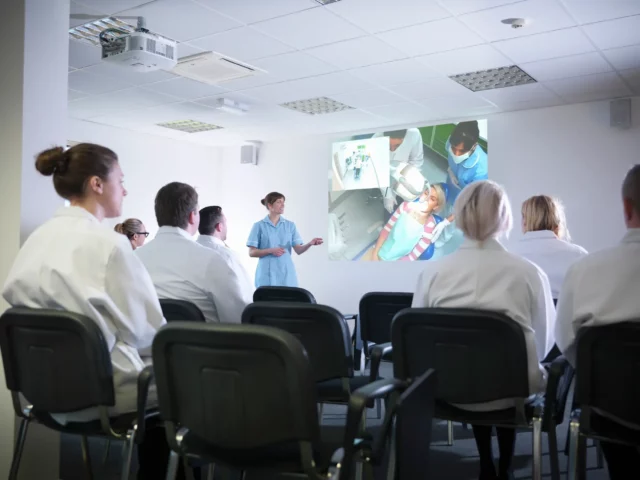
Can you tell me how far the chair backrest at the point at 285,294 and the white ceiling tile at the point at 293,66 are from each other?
6.88ft

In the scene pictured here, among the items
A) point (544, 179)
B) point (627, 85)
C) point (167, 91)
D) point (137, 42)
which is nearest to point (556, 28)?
point (627, 85)

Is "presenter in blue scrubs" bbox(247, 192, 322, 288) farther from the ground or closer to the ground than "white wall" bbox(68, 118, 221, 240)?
closer to the ground

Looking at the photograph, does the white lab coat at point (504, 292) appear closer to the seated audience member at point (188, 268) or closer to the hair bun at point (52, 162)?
the seated audience member at point (188, 268)

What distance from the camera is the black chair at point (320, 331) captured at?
7.84 ft

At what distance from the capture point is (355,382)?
279 centimetres

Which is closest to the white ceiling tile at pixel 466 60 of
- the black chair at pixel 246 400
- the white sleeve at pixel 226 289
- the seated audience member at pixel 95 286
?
the white sleeve at pixel 226 289

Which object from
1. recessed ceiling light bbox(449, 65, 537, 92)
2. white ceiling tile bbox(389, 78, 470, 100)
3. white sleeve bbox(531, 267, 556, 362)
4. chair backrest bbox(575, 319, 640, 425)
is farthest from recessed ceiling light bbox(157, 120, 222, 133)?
chair backrest bbox(575, 319, 640, 425)

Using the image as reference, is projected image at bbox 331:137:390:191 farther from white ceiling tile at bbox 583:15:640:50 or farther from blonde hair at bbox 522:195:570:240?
blonde hair at bbox 522:195:570:240

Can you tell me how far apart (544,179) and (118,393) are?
5.49m

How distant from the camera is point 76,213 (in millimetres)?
2053

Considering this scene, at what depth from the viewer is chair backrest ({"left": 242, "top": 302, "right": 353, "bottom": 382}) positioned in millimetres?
2388

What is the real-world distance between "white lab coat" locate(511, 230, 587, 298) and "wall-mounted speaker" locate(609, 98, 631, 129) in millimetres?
3193

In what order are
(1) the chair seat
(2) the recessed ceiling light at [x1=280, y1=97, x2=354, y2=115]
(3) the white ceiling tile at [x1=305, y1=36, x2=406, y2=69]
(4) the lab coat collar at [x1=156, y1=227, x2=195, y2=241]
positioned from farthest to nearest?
(2) the recessed ceiling light at [x1=280, y1=97, x2=354, y2=115], (3) the white ceiling tile at [x1=305, y1=36, x2=406, y2=69], (4) the lab coat collar at [x1=156, y1=227, x2=195, y2=241], (1) the chair seat

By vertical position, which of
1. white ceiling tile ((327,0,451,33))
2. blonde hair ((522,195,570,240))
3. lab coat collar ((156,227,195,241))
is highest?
white ceiling tile ((327,0,451,33))
